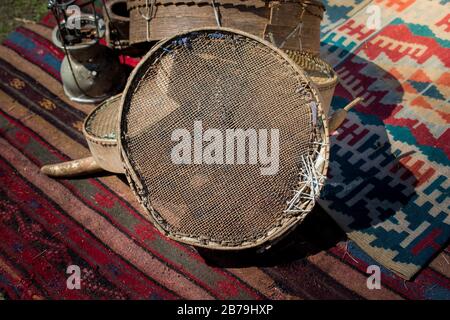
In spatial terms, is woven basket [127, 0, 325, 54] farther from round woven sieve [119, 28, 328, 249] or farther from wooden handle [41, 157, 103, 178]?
wooden handle [41, 157, 103, 178]

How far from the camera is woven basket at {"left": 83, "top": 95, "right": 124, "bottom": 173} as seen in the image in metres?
2.12

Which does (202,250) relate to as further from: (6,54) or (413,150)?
(6,54)

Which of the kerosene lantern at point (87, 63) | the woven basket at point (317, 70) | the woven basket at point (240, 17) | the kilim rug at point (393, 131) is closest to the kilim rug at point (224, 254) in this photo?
the kilim rug at point (393, 131)

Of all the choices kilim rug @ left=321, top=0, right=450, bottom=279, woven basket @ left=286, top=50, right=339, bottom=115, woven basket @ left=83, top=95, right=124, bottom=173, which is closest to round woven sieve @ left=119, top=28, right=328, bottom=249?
woven basket @ left=83, top=95, right=124, bottom=173

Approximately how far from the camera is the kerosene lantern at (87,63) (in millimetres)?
2793

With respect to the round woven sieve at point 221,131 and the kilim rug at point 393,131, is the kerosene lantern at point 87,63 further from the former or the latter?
the kilim rug at point 393,131

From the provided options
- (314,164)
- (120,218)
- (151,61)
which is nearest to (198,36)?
(151,61)

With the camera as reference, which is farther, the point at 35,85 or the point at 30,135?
the point at 35,85

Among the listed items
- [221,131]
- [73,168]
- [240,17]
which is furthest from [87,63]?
[221,131]

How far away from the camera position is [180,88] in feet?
6.48

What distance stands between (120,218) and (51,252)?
367 mm

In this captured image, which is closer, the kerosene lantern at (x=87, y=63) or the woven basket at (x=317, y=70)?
the woven basket at (x=317, y=70)

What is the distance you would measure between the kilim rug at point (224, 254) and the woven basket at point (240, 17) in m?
0.72

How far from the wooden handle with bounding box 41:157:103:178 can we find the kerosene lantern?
649mm
